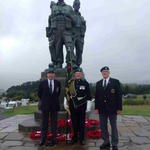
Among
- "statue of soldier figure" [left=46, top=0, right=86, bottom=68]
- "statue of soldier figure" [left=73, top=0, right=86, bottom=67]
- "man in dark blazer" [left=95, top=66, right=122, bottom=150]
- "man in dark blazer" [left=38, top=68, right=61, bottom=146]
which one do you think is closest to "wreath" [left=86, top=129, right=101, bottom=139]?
"man in dark blazer" [left=95, top=66, right=122, bottom=150]

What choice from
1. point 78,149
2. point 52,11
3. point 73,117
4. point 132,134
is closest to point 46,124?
point 73,117

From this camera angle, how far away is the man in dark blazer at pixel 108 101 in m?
3.54

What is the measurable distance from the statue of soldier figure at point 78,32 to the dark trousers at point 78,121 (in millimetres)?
4029

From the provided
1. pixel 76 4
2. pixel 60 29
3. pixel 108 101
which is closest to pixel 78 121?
pixel 108 101

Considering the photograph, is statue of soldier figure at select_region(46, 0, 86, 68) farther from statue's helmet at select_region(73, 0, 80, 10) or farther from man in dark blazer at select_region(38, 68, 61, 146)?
man in dark blazer at select_region(38, 68, 61, 146)

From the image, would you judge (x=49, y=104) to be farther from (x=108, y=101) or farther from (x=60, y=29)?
(x=60, y=29)

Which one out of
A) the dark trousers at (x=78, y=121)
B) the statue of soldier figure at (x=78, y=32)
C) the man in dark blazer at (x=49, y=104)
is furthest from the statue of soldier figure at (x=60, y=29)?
the dark trousers at (x=78, y=121)

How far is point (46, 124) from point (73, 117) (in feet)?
1.89

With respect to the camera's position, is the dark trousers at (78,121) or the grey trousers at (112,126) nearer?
the grey trousers at (112,126)

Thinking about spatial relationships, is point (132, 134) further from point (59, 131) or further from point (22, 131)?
point (22, 131)

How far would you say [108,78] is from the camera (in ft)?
12.2

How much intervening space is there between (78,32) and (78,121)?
4.44m

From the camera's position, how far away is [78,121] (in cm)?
395

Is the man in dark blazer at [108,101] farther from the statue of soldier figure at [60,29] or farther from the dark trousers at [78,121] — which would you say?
the statue of soldier figure at [60,29]
